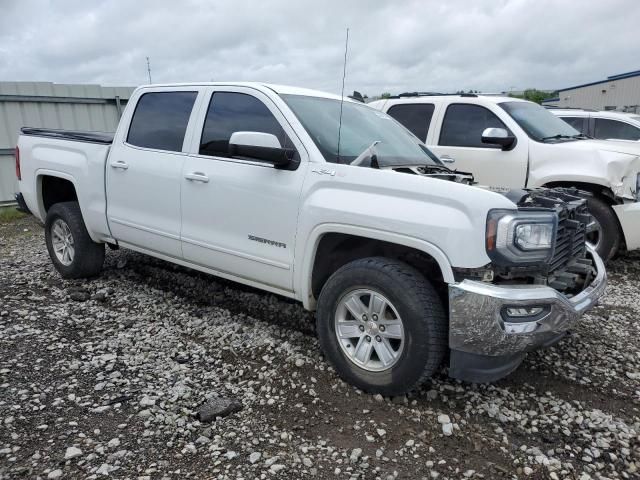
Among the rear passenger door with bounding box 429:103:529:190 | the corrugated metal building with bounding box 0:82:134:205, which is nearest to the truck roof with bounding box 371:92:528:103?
the rear passenger door with bounding box 429:103:529:190

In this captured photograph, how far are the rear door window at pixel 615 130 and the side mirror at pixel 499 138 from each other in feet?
15.8

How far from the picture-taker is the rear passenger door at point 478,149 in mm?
6355

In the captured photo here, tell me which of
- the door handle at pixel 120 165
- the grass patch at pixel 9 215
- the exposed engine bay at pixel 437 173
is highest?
the exposed engine bay at pixel 437 173

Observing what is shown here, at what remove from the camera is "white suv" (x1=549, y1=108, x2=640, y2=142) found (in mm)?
9828

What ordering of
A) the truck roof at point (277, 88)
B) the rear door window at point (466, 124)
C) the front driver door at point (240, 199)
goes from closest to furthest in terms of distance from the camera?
the front driver door at point (240, 199) < the truck roof at point (277, 88) < the rear door window at point (466, 124)

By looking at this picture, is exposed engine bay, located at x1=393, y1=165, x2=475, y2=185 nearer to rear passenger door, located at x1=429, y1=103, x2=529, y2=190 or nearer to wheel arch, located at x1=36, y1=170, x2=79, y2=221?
rear passenger door, located at x1=429, y1=103, x2=529, y2=190

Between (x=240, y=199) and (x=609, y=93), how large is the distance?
109ft

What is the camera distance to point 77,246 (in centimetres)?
533

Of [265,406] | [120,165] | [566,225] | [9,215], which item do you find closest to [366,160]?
[566,225]

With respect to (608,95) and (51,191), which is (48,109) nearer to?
(51,191)

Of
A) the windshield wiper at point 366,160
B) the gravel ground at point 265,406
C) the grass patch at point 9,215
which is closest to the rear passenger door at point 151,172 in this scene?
the gravel ground at point 265,406

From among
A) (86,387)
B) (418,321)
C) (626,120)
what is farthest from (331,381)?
(626,120)

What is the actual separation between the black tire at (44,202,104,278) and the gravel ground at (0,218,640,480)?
744mm

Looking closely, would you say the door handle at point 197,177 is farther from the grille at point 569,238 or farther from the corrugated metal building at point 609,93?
the corrugated metal building at point 609,93
